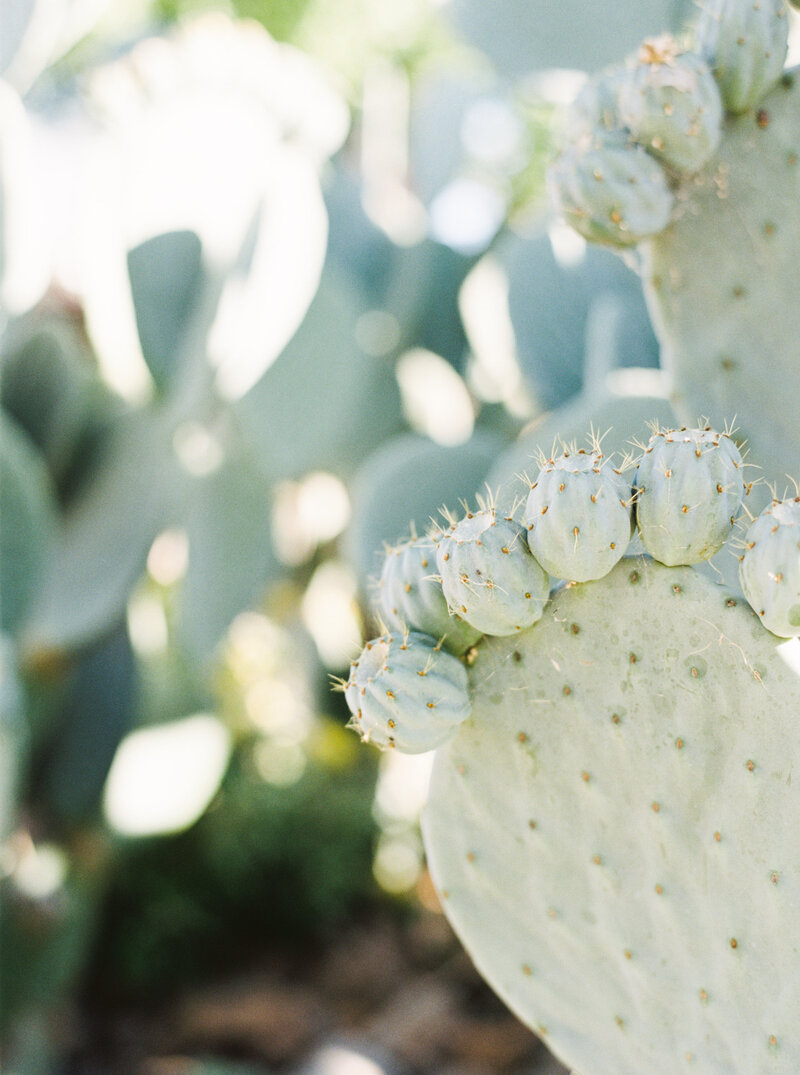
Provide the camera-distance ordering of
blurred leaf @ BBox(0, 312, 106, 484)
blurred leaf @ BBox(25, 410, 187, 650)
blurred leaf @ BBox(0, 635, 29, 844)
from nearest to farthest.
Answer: blurred leaf @ BBox(0, 635, 29, 844) → blurred leaf @ BBox(25, 410, 187, 650) → blurred leaf @ BBox(0, 312, 106, 484)

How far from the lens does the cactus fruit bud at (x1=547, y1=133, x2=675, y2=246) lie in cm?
78

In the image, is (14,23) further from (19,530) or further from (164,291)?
(19,530)

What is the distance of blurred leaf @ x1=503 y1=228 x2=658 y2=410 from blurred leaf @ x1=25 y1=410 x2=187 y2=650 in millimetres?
893

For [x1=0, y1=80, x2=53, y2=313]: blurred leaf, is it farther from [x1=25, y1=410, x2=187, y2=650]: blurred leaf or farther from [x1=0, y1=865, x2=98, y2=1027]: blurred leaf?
[x1=0, y1=865, x2=98, y2=1027]: blurred leaf

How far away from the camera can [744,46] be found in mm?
762

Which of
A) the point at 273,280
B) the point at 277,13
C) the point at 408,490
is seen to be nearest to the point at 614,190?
the point at 408,490

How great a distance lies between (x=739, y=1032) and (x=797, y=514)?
0.41 metres

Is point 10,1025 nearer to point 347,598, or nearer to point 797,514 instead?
point 347,598

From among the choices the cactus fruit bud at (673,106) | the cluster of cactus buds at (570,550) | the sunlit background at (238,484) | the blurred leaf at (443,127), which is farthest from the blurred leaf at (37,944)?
the blurred leaf at (443,127)

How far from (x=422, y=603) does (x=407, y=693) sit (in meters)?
0.08

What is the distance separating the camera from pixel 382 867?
297 centimetres

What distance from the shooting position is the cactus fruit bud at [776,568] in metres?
0.56

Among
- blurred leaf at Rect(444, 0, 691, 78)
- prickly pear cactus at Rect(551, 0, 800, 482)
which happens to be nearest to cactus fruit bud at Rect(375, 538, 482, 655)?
prickly pear cactus at Rect(551, 0, 800, 482)

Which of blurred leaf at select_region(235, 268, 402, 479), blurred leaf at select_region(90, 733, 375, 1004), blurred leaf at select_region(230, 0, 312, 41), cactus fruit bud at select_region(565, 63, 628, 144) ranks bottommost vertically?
blurred leaf at select_region(90, 733, 375, 1004)
